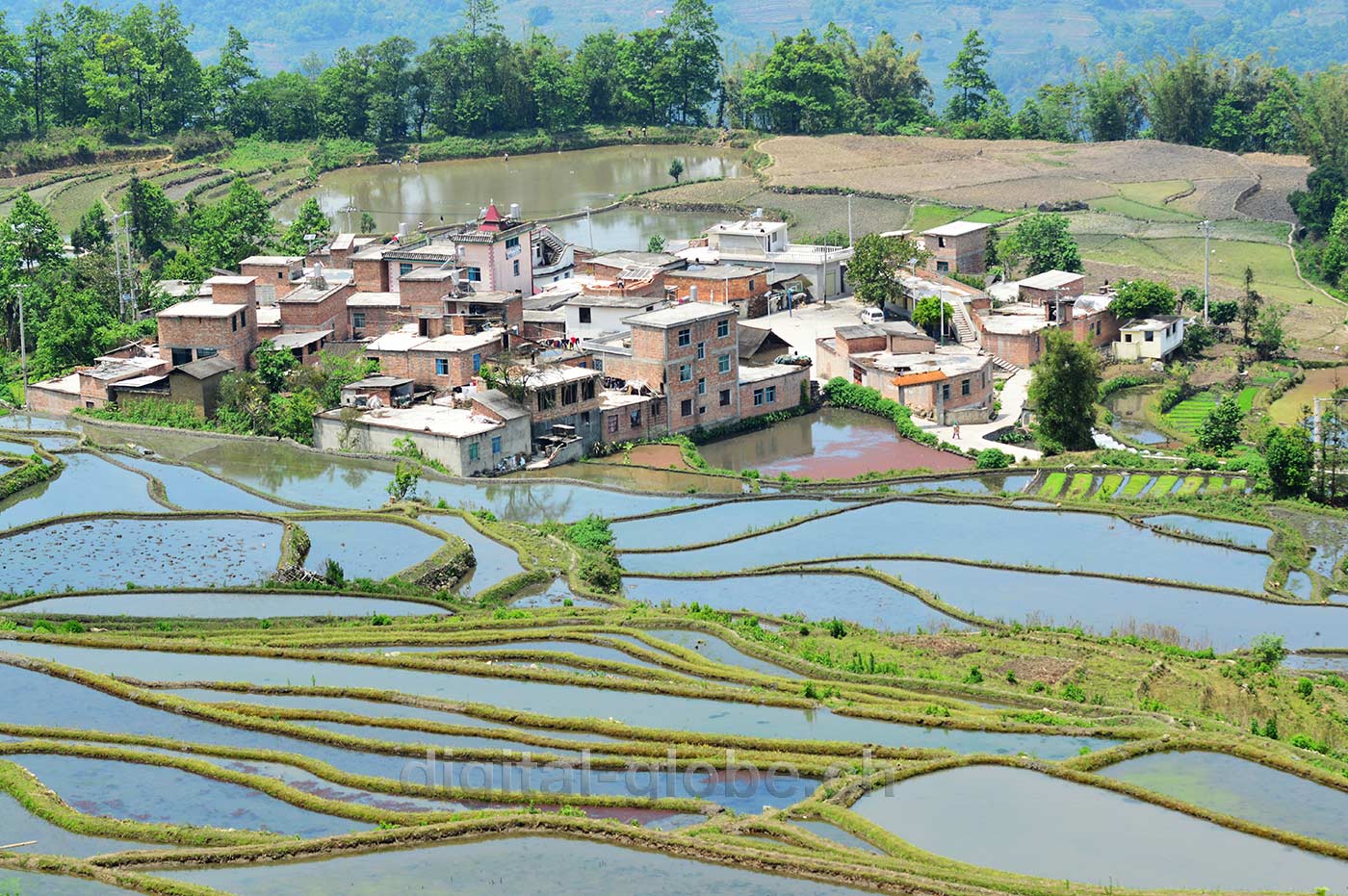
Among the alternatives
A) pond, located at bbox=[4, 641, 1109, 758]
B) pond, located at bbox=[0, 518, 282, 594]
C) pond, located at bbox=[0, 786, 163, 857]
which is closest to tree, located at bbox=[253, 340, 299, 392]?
pond, located at bbox=[0, 518, 282, 594]

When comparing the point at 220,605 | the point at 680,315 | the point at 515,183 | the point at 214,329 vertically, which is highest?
the point at 515,183

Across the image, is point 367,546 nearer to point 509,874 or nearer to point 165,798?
point 165,798

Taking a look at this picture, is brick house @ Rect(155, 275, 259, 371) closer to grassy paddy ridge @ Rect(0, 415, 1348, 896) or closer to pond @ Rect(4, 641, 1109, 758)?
grassy paddy ridge @ Rect(0, 415, 1348, 896)

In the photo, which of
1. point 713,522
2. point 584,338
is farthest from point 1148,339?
point 713,522

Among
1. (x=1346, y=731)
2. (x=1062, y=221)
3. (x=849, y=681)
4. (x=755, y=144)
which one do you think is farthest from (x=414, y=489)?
(x=755, y=144)

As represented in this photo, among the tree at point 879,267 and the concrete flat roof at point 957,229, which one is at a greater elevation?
the concrete flat roof at point 957,229

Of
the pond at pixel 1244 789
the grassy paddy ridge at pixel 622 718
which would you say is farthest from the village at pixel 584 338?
the pond at pixel 1244 789

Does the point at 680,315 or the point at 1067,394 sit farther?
the point at 680,315

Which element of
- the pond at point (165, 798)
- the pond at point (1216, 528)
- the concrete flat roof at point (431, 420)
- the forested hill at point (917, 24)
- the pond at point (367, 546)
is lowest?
the pond at point (1216, 528)

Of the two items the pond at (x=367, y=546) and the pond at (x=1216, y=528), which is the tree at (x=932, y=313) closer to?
the pond at (x=1216, y=528)
